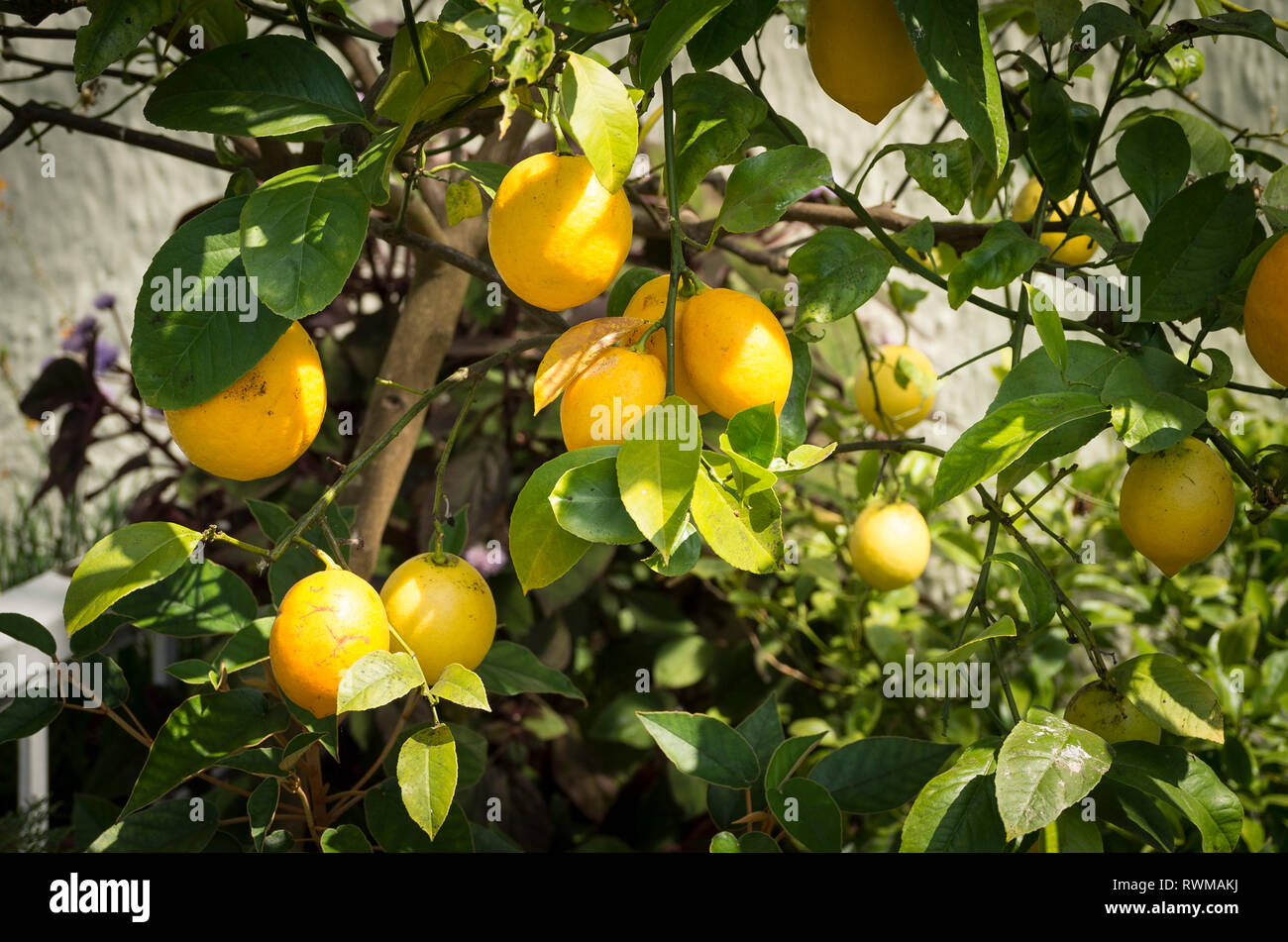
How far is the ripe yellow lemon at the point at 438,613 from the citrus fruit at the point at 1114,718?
29cm

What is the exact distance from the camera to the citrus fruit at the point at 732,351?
13.9 inches

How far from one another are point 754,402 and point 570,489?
85 mm

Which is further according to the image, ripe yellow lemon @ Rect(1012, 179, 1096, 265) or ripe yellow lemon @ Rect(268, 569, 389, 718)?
ripe yellow lemon @ Rect(1012, 179, 1096, 265)

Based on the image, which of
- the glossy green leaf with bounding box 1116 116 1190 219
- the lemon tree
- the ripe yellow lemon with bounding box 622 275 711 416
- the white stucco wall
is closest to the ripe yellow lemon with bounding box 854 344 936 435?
the lemon tree

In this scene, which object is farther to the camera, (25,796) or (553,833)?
(553,833)

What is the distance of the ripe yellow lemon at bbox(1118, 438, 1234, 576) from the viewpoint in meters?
0.45

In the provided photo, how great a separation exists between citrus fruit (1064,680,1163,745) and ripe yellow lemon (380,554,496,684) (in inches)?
11.6

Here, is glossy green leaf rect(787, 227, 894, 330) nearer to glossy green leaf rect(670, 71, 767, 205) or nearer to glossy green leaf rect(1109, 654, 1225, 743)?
glossy green leaf rect(670, 71, 767, 205)

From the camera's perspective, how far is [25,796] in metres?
0.86

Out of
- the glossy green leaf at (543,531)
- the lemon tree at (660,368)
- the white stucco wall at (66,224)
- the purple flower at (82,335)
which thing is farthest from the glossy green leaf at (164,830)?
the white stucco wall at (66,224)

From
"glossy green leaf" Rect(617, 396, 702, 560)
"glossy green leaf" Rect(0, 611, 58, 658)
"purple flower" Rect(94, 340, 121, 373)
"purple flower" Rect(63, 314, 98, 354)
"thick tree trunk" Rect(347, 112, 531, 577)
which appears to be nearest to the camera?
"glossy green leaf" Rect(617, 396, 702, 560)
